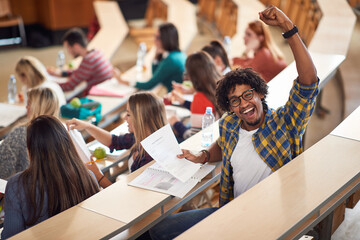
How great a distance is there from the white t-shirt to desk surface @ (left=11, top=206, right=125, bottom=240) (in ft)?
2.49

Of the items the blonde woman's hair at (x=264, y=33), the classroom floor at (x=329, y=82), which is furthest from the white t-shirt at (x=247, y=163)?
the blonde woman's hair at (x=264, y=33)

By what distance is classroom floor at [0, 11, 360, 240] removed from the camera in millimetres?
2971

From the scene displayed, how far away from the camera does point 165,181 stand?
8.61 feet

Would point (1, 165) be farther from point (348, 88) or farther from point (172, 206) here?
point (348, 88)

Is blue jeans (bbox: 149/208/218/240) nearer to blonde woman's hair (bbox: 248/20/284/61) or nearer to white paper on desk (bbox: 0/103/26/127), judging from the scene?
white paper on desk (bbox: 0/103/26/127)

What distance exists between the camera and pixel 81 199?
2.58 meters

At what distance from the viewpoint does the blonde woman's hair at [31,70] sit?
15.2 feet

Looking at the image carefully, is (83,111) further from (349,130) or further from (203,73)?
(349,130)

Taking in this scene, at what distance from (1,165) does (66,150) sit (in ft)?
3.56

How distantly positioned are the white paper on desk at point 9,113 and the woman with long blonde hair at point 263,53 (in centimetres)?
222

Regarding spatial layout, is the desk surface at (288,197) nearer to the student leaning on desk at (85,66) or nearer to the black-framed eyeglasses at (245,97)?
the black-framed eyeglasses at (245,97)

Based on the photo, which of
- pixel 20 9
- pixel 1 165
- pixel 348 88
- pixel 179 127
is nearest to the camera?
pixel 1 165

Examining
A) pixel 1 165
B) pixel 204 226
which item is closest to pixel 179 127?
pixel 1 165

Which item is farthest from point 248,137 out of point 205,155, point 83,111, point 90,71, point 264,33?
point 90,71
